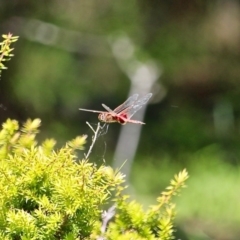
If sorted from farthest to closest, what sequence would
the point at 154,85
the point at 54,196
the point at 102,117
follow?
the point at 154,85, the point at 102,117, the point at 54,196

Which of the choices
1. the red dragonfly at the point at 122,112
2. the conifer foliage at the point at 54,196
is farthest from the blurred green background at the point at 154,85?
the conifer foliage at the point at 54,196

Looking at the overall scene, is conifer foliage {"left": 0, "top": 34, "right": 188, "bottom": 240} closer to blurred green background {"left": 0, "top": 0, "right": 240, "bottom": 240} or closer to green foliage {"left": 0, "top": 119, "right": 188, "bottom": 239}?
green foliage {"left": 0, "top": 119, "right": 188, "bottom": 239}

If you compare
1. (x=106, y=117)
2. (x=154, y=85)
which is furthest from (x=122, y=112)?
(x=154, y=85)

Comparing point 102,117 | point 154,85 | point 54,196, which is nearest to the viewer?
point 54,196

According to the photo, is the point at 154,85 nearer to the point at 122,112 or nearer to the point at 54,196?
the point at 122,112

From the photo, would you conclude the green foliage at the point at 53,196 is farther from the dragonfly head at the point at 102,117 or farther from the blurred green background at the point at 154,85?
the blurred green background at the point at 154,85

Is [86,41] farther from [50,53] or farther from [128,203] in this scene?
[128,203]

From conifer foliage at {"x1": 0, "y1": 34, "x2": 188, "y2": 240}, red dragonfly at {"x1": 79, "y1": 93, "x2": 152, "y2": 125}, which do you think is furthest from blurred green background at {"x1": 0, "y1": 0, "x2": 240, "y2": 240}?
conifer foliage at {"x1": 0, "y1": 34, "x2": 188, "y2": 240}

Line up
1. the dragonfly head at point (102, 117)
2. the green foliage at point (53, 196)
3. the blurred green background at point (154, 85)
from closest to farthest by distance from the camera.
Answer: the green foliage at point (53, 196), the dragonfly head at point (102, 117), the blurred green background at point (154, 85)

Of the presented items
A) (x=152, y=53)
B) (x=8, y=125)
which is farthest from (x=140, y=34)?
(x=8, y=125)
